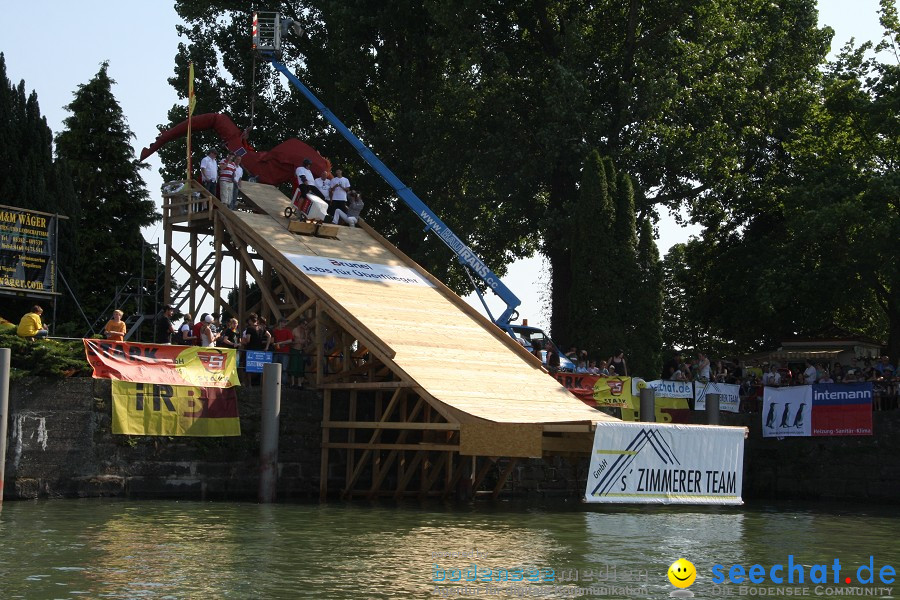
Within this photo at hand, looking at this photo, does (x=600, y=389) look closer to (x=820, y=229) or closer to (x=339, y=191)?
(x=339, y=191)

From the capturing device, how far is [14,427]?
888 inches

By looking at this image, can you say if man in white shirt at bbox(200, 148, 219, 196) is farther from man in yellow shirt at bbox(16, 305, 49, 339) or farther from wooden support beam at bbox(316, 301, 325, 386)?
man in yellow shirt at bbox(16, 305, 49, 339)

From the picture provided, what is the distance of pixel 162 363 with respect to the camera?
23891 millimetres

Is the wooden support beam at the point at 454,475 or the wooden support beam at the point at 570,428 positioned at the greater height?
the wooden support beam at the point at 570,428

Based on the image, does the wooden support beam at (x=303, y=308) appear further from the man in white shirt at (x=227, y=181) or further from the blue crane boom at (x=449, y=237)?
the blue crane boom at (x=449, y=237)

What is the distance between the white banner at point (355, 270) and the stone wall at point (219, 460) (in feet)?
9.08

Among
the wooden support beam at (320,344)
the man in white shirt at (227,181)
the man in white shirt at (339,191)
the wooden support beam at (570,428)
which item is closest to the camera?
the wooden support beam at (570,428)

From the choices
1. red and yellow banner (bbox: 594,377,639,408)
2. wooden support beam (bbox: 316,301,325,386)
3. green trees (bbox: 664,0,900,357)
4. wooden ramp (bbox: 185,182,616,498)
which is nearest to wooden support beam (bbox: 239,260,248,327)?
wooden ramp (bbox: 185,182,616,498)

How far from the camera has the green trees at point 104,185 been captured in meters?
47.0

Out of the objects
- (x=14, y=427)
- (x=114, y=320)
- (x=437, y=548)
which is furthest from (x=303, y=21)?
(x=437, y=548)

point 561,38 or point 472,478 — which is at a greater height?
point 561,38

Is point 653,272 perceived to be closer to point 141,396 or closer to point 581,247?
point 581,247

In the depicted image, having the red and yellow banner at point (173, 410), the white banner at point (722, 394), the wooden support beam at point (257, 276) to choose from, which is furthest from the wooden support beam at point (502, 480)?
the white banner at point (722, 394)

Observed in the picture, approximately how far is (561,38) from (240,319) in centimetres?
1532
